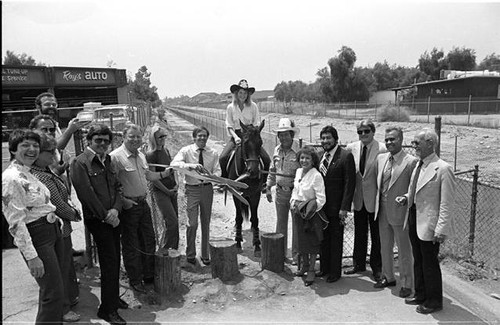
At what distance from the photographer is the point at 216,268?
17.0 ft

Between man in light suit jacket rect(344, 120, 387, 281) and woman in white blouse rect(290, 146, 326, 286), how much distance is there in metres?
0.57

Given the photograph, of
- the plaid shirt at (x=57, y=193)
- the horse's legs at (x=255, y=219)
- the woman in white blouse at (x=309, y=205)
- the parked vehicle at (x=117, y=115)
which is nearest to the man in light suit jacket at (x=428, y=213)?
the woman in white blouse at (x=309, y=205)

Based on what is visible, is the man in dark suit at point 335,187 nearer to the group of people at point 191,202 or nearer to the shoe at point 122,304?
the group of people at point 191,202

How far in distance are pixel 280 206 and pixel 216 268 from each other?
53.4 inches

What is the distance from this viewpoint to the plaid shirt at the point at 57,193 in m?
3.56

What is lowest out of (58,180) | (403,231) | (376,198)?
(403,231)

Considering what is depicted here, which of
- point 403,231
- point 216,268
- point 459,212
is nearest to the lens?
point 403,231

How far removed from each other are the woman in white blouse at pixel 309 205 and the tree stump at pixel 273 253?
1.12 ft

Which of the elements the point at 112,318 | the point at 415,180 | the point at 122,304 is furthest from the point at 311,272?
the point at 112,318

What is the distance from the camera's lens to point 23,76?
72.6ft

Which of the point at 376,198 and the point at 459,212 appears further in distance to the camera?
the point at 459,212

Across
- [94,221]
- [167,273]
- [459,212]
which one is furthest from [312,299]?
[459,212]

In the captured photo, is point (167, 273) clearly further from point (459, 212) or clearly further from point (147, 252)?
point (459, 212)

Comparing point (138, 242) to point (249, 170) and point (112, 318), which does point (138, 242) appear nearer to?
point (112, 318)
